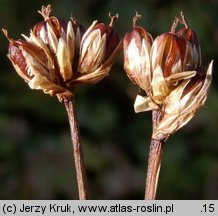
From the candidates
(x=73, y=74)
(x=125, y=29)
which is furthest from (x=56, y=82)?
(x=125, y=29)

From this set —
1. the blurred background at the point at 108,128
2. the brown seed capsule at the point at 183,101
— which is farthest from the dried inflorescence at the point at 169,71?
the blurred background at the point at 108,128

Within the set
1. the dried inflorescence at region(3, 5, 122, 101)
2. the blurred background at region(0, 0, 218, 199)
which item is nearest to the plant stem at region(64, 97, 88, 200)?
the dried inflorescence at region(3, 5, 122, 101)

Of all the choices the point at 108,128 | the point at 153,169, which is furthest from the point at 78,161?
the point at 108,128

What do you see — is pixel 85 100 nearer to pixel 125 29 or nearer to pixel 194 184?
pixel 125 29

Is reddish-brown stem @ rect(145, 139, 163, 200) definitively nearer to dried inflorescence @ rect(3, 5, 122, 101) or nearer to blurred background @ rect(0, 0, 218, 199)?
dried inflorescence @ rect(3, 5, 122, 101)

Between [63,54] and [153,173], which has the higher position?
[63,54]

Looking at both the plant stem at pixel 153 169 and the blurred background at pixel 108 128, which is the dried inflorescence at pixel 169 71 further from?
the blurred background at pixel 108 128

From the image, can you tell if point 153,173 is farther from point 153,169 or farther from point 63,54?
point 63,54
